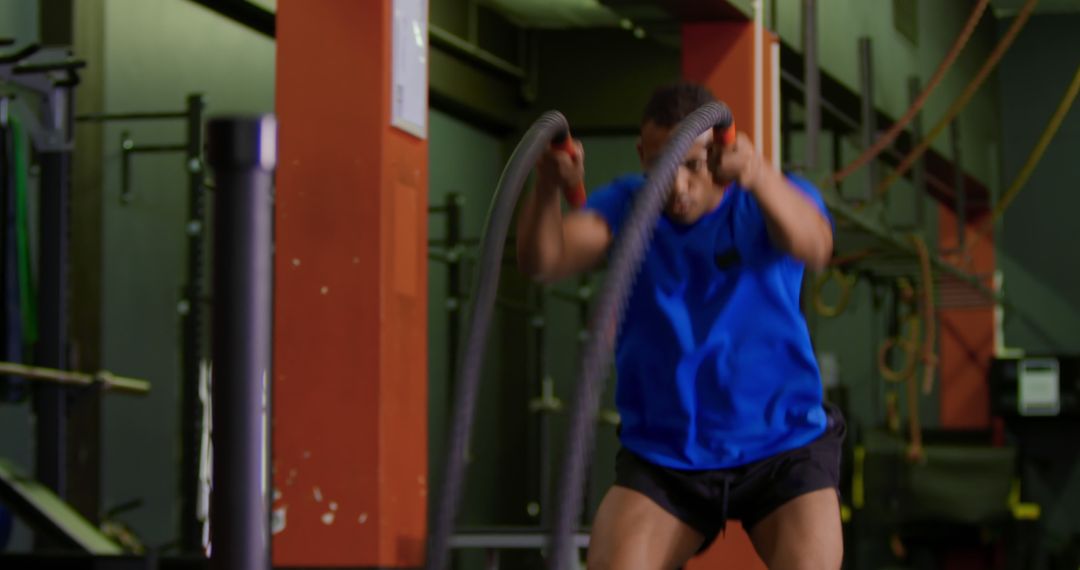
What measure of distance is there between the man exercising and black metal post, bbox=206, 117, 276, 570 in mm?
1510

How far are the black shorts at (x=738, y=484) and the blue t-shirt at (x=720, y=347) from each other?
0.02 meters

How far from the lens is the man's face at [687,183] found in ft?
8.55

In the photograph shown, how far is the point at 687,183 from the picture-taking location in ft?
8.64

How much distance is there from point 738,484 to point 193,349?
296 centimetres

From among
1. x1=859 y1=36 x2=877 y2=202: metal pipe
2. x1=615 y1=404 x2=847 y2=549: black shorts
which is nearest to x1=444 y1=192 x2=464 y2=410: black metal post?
x1=859 y1=36 x2=877 y2=202: metal pipe

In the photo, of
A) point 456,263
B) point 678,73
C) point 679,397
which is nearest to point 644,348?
point 679,397

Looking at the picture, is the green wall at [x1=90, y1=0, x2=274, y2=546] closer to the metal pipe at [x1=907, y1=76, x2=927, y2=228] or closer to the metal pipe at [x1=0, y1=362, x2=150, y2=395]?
the metal pipe at [x1=0, y1=362, x2=150, y2=395]

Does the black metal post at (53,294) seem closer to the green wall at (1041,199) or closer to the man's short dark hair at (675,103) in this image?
the man's short dark hair at (675,103)

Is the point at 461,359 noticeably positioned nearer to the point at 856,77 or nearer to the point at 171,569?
the point at 171,569

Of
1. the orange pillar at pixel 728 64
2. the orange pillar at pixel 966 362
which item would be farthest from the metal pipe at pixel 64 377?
the orange pillar at pixel 966 362

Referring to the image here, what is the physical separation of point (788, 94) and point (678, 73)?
3321 mm

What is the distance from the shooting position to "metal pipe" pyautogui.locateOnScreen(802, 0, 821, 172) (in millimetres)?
5715

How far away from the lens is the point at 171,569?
4.40m

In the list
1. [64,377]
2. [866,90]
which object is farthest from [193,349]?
[866,90]
